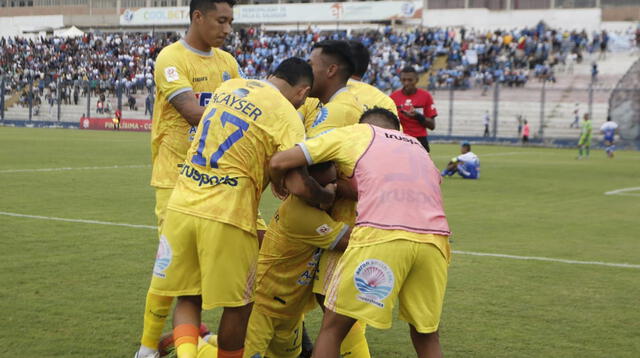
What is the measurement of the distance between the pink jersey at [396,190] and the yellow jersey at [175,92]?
5.20 ft

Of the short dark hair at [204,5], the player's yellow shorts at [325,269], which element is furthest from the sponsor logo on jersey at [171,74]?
the player's yellow shorts at [325,269]

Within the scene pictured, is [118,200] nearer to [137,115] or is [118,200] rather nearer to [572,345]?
[572,345]

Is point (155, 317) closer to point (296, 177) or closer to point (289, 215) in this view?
Result: point (289, 215)

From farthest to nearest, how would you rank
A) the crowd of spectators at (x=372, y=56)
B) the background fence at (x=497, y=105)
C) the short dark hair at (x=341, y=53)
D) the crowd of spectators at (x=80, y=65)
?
1. the crowd of spectators at (x=80, y=65)
2. the crowd of spectators at (x=372, y=56)
3. the background fence at (x=497, y=105)
4. the short dark hair at (x=341, y=53)

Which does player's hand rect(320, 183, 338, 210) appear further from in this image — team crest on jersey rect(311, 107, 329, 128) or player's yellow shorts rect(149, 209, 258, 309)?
team crest on jersey rect(311, 107, 329, 128)

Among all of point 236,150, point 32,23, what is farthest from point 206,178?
point 32,23

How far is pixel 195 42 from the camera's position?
228 inches

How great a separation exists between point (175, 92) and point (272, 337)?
1719 millimetres

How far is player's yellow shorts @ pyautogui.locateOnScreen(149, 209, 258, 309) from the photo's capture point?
4676mm

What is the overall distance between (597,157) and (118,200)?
22.9m

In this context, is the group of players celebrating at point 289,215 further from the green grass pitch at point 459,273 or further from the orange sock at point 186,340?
the green grass pitch at point 459,273

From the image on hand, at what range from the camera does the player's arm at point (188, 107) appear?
550 centimetres

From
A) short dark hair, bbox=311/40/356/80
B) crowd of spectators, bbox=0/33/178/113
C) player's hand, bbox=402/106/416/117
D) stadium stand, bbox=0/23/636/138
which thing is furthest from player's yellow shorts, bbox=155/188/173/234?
crowd of spectators, bbox=0/33/178/113

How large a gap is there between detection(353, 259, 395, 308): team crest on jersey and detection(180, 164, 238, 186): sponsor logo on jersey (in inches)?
35.1
